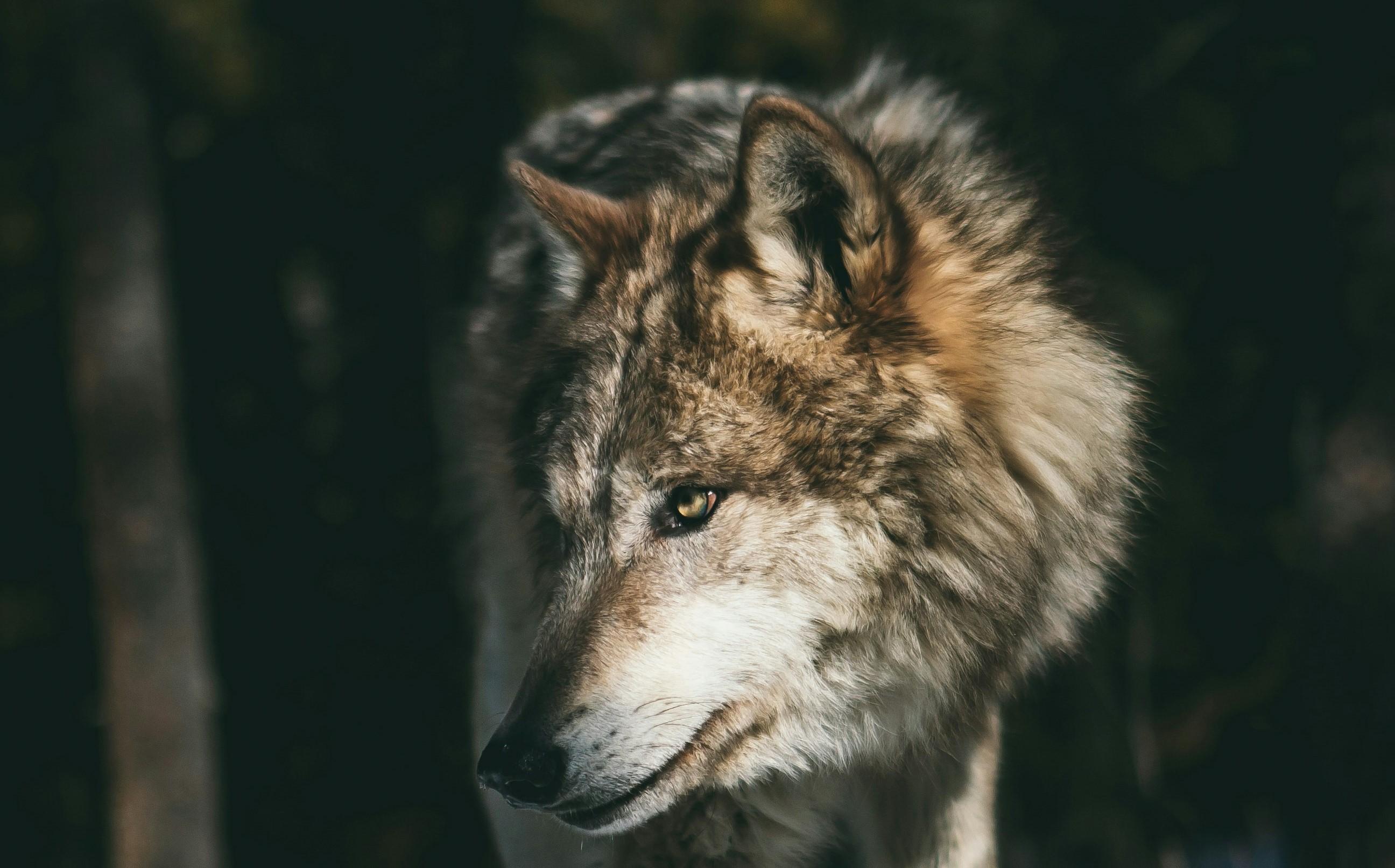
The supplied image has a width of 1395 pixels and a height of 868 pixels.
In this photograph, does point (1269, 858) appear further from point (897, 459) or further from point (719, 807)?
point (897, 459)

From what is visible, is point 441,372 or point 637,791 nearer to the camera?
point 637,791

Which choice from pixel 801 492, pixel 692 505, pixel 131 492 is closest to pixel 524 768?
pixel 692 505

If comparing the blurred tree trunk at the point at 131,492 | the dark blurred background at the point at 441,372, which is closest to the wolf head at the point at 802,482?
the dark blurred background at the point at 441,372

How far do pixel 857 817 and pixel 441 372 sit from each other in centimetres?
780

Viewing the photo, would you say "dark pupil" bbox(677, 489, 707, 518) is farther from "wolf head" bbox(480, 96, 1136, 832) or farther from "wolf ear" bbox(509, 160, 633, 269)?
"wolf ear" bbox(509, 160, 633, 269)

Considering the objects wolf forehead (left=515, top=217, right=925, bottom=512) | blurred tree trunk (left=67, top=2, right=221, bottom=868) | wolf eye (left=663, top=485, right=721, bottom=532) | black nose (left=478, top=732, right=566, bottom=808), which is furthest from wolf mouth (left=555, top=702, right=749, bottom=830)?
blurred tree trunk (left=67, top=2, right=221, bottom=868)

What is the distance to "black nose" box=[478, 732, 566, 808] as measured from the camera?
2.44m

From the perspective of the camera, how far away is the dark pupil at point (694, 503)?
8.92 feet

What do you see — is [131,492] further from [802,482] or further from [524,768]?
[802,482]

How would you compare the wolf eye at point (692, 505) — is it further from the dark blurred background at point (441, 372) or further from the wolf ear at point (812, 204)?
the dark blurred background at point (441, 372)

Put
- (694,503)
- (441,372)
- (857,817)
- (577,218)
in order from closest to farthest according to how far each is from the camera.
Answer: (694,503)
(577,218)
(857,817)
(441,372)

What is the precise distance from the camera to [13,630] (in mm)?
14227

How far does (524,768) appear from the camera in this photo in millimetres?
2441

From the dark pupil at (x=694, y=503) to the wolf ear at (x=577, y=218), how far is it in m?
0.72
